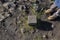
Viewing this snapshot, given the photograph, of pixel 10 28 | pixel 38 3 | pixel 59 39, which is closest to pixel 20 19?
pixel 10 28

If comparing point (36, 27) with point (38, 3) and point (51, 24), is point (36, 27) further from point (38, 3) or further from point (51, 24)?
point (38, 3)

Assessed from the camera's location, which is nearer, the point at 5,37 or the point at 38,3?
the point at 5,37

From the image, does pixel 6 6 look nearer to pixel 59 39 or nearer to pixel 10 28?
pixel 10 28

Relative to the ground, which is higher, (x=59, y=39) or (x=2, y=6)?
(x=2, y=6)

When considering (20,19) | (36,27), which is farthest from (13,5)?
(36,27)

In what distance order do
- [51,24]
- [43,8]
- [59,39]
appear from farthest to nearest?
[43,8] < [51,24] < [59,39]

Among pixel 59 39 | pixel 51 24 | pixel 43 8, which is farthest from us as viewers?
pixel 43 8
